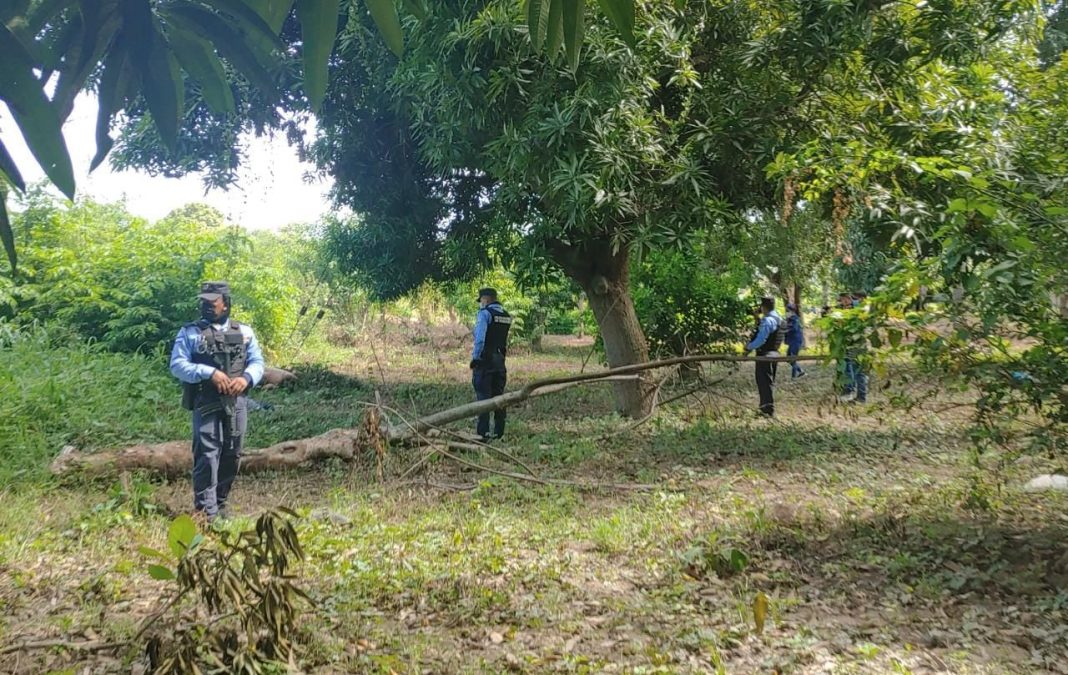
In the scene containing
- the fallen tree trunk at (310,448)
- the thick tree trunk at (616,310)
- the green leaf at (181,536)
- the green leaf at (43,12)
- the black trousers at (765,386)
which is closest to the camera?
the green leaf at (43,12)

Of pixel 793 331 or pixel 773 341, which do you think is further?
pixel 793 331

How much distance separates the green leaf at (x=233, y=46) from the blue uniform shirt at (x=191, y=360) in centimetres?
374

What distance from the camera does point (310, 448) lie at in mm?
6891

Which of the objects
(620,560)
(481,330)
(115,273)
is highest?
(115,273)

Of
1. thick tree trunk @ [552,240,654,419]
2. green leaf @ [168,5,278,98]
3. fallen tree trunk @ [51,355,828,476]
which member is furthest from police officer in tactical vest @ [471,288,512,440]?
green leaf @ [168,5,278,98]

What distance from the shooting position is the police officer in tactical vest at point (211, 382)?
504 cm

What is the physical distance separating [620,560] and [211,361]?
3.11 metres

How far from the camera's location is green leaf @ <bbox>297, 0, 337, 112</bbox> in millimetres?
1553

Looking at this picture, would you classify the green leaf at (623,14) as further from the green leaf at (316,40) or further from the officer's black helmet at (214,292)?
the officer's black helmet at (214,292)

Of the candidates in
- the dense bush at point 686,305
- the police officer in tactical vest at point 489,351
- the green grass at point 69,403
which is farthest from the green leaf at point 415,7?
the dense bush at point 686,305

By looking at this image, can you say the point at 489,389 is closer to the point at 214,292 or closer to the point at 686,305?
the point at 214,292

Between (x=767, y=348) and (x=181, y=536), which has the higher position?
(x=767, y=348)

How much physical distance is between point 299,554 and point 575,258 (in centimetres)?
684

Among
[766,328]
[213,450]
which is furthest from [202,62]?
[766,328]
